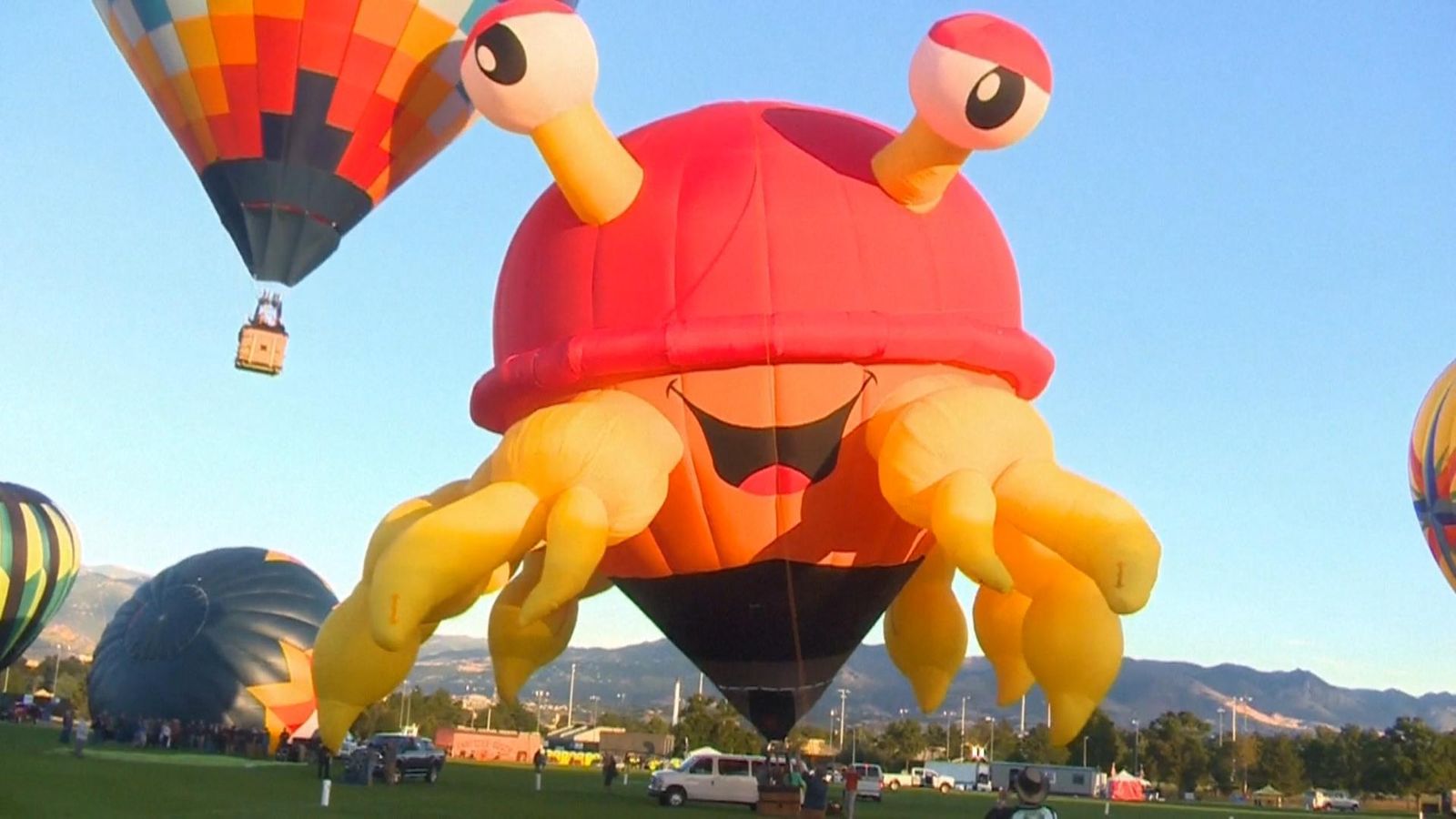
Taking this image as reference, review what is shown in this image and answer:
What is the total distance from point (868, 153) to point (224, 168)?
365 inches

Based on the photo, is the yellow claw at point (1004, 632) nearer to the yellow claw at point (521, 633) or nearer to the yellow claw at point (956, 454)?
the yellow claw at point (956, 454)

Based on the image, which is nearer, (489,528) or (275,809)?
(489,528)

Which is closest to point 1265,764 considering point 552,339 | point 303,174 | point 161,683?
point 161,683

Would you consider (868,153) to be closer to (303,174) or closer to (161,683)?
(303,174)

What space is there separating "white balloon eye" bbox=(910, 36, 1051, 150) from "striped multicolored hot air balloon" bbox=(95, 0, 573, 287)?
760cm

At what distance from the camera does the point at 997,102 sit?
7109 millimetres

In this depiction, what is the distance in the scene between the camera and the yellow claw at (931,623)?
9.75 m

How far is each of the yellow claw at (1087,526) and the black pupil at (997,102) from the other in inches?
66.9

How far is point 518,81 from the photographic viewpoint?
725 centimetres

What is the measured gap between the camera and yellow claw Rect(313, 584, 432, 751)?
7.80 m

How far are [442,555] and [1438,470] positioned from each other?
814 inches

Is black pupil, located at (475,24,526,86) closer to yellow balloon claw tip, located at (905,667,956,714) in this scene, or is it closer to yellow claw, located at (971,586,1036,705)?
yellow claw, located at (971,586,1036,705)

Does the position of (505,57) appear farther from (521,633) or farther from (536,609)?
(521,633)

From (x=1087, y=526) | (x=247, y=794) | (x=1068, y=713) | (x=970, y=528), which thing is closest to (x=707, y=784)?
(x=247, y=794)
